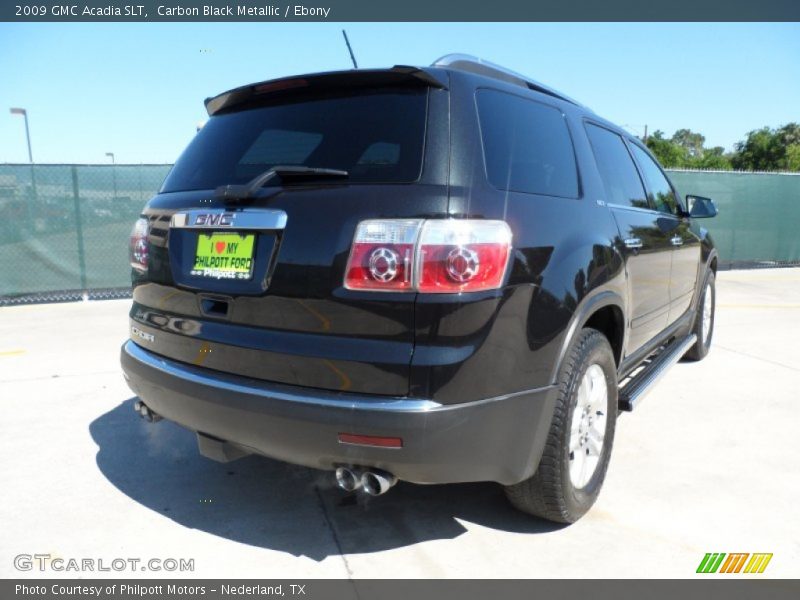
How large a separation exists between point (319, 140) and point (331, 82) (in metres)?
0.24

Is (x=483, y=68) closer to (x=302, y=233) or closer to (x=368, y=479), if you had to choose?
(x=302, y=233)

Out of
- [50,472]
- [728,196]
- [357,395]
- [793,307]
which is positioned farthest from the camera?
[728,196]

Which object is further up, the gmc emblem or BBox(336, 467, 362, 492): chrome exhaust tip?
the gmc emblem

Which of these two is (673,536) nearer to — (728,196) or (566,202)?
(566,202)

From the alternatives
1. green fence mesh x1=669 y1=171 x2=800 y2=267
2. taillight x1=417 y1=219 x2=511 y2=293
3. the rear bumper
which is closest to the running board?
the rear bumper

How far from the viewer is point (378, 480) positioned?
2004 millimetres

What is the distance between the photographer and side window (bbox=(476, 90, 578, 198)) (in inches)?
85.6

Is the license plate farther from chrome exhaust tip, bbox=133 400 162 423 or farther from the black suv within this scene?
chrome exhaust tip, bbox=133 400 162 423

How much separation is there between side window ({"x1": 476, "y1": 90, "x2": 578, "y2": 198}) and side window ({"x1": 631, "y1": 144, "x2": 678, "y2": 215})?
4.68 feet

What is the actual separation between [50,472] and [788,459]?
4.01 meters

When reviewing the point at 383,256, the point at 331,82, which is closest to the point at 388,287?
the point at 383,256

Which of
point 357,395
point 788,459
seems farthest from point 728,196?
point 357,395
